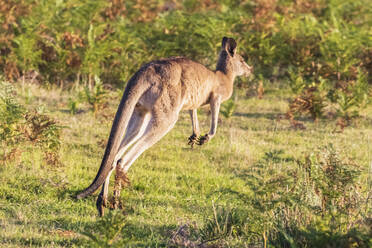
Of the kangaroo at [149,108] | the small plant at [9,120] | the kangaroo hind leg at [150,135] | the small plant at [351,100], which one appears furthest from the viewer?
the small plant at [351,100]

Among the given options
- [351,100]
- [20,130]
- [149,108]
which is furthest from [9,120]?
[351,100]

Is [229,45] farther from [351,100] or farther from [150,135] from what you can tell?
[351,100]

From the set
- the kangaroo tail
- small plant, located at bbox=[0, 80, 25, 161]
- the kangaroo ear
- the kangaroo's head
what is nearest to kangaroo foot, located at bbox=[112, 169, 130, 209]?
the kangaroo tail

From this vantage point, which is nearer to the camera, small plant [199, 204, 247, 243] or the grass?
small plant [199, 204, 247, 243]

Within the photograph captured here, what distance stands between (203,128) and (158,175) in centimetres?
295

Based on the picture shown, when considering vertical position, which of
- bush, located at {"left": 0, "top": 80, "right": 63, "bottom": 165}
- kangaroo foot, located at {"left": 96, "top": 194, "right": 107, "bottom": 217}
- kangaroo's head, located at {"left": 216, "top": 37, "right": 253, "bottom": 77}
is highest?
kangaroo's head, located at {"left": 216, "top": 37, "right": 253, "bottom": 77}

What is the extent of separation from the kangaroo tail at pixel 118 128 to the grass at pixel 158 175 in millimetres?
473

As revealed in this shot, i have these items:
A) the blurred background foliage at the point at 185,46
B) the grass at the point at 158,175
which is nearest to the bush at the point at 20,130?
the grass at the point at 158,175

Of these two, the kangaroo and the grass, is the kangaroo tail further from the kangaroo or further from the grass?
the grass

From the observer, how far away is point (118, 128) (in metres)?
5.73

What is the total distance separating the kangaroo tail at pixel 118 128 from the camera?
5458mm

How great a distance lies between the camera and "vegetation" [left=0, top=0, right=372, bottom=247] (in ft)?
16.8

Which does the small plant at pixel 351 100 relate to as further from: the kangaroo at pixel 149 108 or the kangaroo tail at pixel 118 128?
the kangaroo tail at pixel 118 128

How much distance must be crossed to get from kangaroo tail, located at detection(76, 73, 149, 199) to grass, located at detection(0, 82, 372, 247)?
47 centimetres
